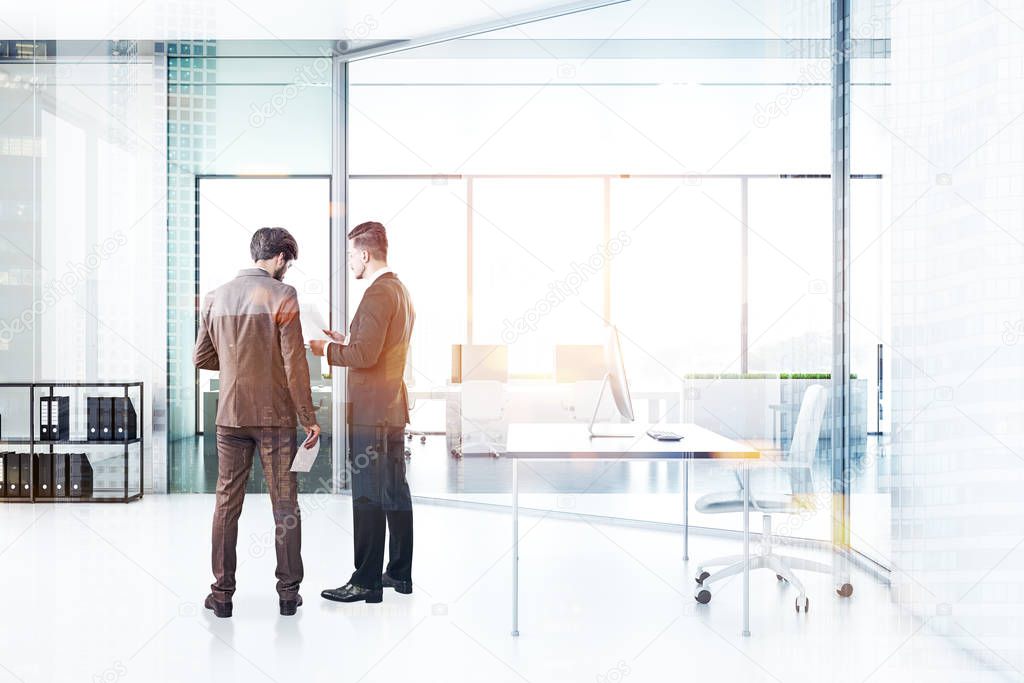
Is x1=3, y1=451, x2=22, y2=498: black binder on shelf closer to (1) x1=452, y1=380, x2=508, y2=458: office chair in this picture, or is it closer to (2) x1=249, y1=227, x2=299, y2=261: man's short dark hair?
(2) x1=249, y1=227, x2=299, y2=261: man's short dark hair

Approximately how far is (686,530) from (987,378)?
1.58m

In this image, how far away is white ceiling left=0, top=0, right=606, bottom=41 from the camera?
3.28m

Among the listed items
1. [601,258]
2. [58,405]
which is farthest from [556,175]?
[58,405]

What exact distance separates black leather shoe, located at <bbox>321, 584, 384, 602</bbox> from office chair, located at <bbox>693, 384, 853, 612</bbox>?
1.33 m

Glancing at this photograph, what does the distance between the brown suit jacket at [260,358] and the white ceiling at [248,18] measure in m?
1.48

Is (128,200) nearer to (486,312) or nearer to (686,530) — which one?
(486,312)

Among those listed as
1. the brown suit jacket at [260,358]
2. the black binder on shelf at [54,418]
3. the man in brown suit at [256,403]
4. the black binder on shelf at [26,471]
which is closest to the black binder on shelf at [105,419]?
the black binder on shelf at [54,418]

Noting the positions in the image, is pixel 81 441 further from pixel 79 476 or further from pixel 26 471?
pixel 26 471

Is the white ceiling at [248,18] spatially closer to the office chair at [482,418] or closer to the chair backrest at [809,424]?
the office chair at [482,418]

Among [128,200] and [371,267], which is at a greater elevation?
[128,200]

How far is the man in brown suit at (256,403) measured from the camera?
270cm

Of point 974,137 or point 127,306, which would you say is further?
point 127,306

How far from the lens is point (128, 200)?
145 inches

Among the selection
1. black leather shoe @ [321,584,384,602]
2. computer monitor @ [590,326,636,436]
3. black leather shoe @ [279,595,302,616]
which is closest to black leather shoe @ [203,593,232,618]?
black leather shoe @ [279,595,302,616]
